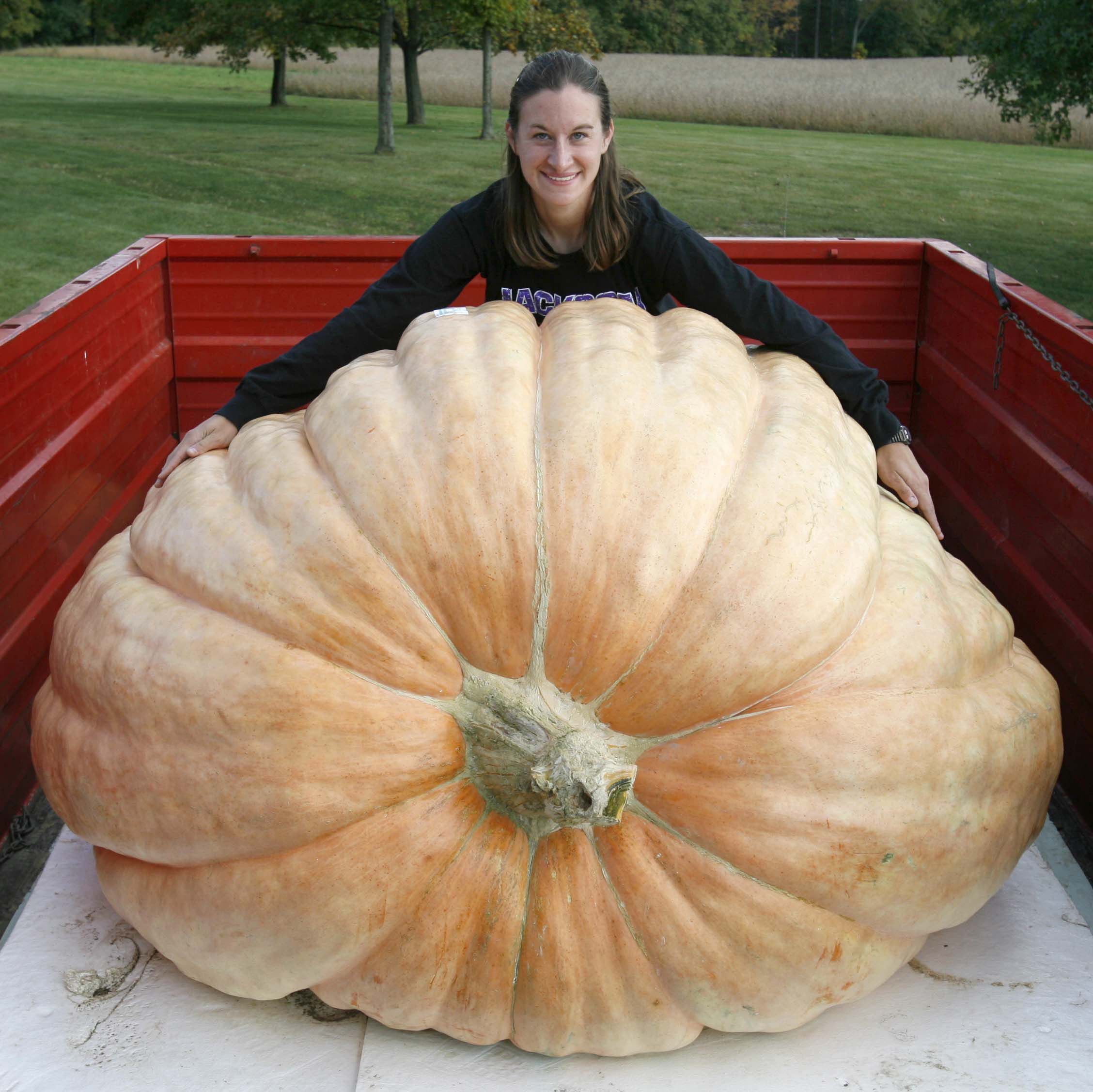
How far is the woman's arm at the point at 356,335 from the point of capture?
248 centimetres

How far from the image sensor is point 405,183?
47.6 feet

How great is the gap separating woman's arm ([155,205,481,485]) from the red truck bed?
417 millimetres

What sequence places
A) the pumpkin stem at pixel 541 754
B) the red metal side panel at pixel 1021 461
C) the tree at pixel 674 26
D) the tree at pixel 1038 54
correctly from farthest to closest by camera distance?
the tree at pixel 674 26, the tree at pixel 1038 54, the red metal side panel at pixel 1021 461, the pumpkin stem at pixel 541 754

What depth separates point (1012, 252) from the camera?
37.6ft

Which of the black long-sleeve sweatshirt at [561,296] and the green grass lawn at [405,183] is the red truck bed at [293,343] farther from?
the green grass lawn at [405,183]

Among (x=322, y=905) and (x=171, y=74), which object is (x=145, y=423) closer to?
(x=322, y=905)

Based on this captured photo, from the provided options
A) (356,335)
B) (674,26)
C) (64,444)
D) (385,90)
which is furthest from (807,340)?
(674,26)

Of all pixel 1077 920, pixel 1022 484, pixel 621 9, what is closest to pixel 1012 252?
pixel 1022 484

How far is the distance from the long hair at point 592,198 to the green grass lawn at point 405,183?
597 centimetres

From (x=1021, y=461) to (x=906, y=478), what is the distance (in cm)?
58

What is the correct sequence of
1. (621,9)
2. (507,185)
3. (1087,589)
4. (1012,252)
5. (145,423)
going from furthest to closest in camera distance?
(621,9)
(1012,252)
(145,423)
(507,185)
(1087,589)

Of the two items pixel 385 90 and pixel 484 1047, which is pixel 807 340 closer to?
pixel 484 1047

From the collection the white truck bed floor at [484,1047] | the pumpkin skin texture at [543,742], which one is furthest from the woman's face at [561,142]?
the white truck bed floor at [484,1047]

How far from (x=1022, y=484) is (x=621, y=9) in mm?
44106
